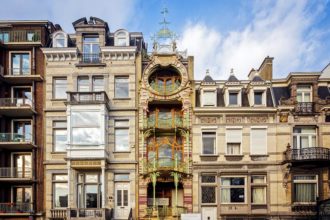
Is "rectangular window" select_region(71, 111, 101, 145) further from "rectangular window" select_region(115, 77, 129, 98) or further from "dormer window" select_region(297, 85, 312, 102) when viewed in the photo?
"dormer window" select_region(297, 85, 312, 102)

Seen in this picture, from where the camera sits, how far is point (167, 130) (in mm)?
27438

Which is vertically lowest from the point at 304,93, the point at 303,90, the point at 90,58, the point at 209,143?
the point at 209,143

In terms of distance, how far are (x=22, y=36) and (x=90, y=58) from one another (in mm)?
5254

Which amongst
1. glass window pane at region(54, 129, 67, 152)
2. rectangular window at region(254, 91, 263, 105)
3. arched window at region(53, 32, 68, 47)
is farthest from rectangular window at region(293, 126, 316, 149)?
arched window at region(53, 32, 68, 47)

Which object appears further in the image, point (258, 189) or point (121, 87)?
point (121, 87)

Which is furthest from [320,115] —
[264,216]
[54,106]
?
[54,106]

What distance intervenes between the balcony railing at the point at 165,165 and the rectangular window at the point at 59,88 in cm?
791

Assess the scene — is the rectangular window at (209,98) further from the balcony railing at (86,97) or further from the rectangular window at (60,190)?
the rectangular window at (60,190)

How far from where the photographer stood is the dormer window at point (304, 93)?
2766 centimetres

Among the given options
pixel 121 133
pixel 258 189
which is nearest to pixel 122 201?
pixel 121 133

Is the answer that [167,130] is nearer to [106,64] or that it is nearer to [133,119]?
[133,119]

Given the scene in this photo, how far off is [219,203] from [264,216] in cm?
312

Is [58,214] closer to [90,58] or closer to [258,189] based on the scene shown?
[90,58]

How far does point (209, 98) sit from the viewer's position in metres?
27.9
